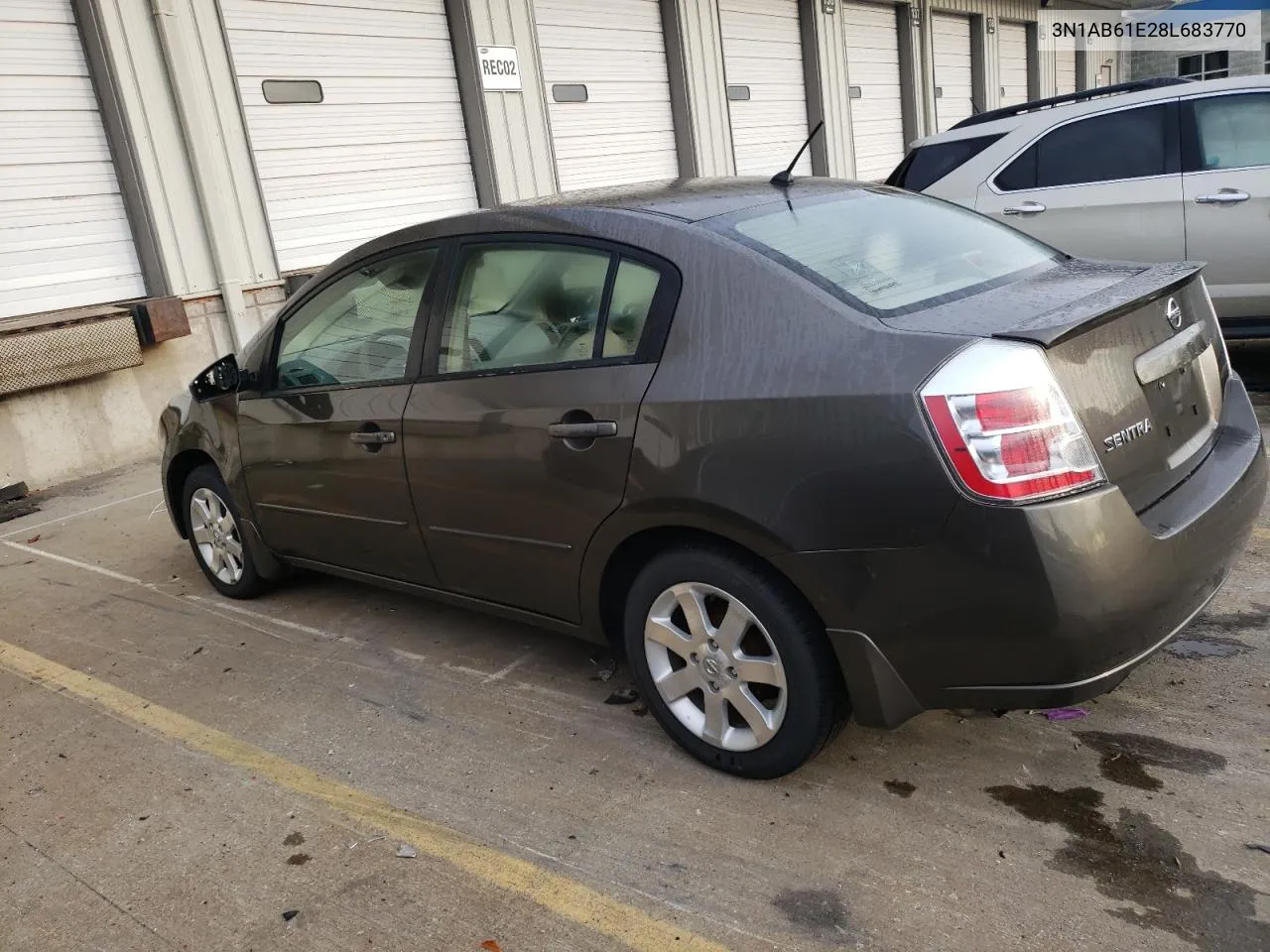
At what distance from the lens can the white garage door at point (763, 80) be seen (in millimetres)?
14008

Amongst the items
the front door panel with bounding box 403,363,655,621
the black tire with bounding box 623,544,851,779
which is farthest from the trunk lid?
the front door panel with bounding box 403,363,655,621

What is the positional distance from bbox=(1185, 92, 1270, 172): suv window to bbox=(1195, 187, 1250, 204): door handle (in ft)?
0.51

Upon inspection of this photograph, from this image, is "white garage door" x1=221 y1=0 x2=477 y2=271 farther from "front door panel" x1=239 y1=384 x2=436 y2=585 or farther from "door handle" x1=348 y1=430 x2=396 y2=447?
"door handle" x1=348 y1=430 x2=396 y2=447

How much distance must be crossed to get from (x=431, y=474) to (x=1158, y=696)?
91.7 inches

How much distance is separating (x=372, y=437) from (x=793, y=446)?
5.48 ft

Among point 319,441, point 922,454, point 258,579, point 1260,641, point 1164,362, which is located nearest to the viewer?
point 922,454

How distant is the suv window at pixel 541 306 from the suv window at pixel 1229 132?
15.9ft

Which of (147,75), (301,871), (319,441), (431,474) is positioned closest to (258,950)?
(301,871)

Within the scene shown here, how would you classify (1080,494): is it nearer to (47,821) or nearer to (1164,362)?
(1164,362)

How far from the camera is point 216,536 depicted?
4703mm

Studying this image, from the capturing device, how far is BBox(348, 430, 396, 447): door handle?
3.54 meters

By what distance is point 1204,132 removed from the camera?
6.25 meters

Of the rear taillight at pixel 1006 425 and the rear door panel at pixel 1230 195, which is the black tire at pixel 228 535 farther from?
the rear door panel at pixel 1230 195

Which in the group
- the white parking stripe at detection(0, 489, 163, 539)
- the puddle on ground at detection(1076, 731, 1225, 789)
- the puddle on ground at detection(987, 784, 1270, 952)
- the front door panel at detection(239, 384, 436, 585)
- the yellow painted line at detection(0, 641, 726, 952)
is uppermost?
the front door panel at detection(239, 384, 436, 585)
